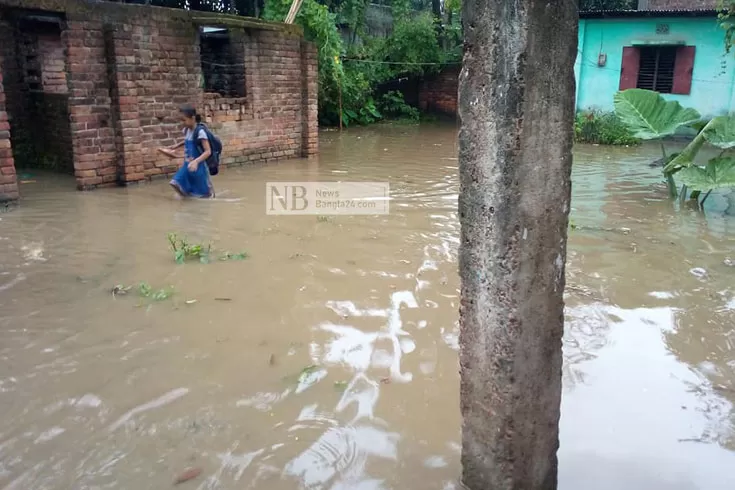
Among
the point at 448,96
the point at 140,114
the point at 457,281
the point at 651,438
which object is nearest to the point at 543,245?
the point at 651,438

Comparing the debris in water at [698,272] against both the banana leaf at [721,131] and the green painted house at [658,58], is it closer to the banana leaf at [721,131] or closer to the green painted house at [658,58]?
the banana leaf at [721,131]

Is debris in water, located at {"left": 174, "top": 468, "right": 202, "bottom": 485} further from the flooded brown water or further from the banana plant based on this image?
the banana plant

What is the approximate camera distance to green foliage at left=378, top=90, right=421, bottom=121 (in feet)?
66.6

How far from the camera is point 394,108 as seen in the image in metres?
20.3

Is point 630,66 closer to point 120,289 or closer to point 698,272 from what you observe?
point 698,272

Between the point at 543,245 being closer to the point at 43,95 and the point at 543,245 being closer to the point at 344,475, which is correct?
the point at 344,475

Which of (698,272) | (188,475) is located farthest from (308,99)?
(188,475)

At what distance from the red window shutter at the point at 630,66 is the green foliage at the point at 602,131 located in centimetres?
114

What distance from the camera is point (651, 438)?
10.3 feet

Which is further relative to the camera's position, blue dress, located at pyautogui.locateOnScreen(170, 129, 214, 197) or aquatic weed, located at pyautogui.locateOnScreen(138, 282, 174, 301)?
blue dress, located at pyautogui.locateOnScreen(170, 129, 214, 197)

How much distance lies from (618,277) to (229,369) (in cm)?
349

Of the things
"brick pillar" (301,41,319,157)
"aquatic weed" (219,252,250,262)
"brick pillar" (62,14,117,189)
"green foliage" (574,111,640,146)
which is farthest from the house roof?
"aquatic weed" (219,252,250,262)

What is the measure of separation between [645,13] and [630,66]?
1.34 meters

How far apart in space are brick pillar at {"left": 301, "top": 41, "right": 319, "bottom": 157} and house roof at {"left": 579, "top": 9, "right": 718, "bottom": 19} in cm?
814
